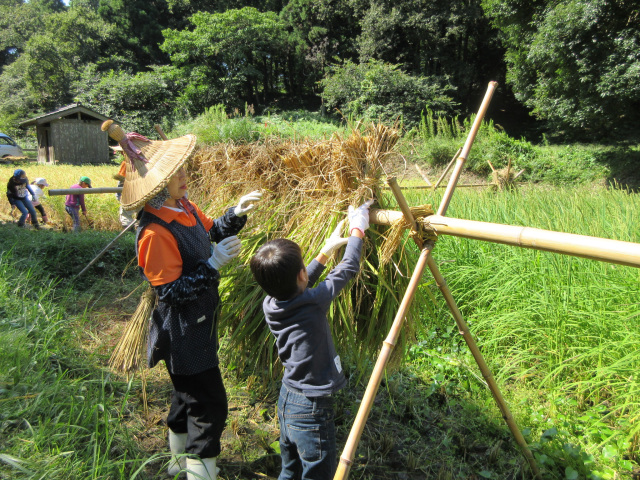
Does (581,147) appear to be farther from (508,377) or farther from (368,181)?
(368,181)

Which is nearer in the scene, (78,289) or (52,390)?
(52,390)

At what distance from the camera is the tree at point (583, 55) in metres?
9.73

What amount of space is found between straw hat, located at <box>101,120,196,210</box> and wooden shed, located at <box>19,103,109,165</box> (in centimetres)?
1915

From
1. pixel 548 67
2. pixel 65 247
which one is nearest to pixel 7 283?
pixel 65 247

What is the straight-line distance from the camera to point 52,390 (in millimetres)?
2234

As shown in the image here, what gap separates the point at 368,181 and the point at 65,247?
4.54m

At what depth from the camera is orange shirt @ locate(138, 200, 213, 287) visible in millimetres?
1785

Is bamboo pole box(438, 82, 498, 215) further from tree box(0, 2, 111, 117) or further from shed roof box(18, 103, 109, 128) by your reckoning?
tree box(0, 2, 111, 117)

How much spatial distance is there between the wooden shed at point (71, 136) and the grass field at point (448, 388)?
58.0 feet

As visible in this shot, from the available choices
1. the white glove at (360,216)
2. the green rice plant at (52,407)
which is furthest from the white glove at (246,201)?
the green rice plant at (52,407)

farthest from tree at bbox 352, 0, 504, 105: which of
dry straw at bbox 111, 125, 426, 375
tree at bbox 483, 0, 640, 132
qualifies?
dry straw at bbox 111, 125, 426, 375

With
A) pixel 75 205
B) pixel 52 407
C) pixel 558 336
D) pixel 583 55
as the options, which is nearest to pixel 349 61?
pixel 583 55

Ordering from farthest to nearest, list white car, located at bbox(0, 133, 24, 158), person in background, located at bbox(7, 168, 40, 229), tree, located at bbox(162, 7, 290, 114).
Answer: tree, located at bbox(162, 7, 290, 114) < white car, located at bbox(0, 133, 24, 158) < person in background, located at bbox(7, 168, 40, 229)

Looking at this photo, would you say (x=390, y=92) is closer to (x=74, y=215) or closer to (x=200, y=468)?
(x=74, y=215)
